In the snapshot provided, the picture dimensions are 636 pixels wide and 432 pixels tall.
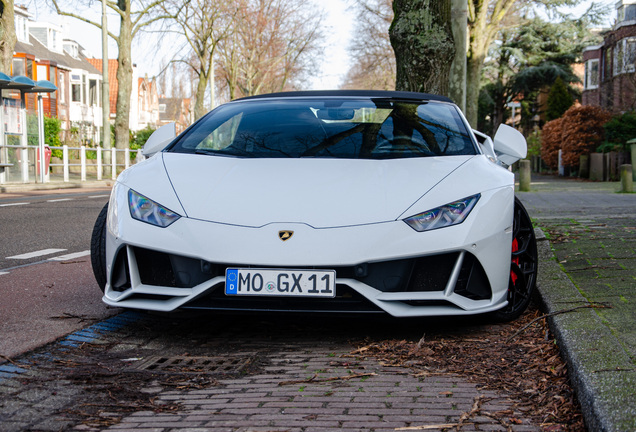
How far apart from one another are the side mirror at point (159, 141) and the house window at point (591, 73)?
46367 millimetres

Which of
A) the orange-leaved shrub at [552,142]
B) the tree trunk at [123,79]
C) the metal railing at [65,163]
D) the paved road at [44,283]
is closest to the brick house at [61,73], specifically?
the tree trunk at [123,79]

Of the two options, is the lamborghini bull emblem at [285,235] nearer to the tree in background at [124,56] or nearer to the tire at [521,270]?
the tire at [521,270]

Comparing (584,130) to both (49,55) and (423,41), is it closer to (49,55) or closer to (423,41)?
(423,41)

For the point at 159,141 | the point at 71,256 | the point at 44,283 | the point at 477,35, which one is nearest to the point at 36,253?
the point at 71,256

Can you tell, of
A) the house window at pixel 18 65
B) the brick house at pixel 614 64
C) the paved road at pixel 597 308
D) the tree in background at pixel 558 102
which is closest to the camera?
the paved road at pixel 597 308

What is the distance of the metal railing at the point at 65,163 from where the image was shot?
856 inches

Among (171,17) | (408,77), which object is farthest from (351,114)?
(171,17)

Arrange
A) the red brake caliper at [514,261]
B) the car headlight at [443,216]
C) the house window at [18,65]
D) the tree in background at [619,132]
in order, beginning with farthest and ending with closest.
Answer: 1. the house window at [18,65]
2. the tree in background at [619,132]
3. the red brake caliper at [514,261]
4. the car headlight at [443,216]

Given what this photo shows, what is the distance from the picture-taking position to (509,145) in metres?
4.95

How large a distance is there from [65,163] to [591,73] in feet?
112

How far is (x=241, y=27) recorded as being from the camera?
145 feet

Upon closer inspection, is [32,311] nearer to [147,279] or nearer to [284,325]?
[147,279]

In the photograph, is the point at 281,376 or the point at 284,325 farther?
the point at 284,325

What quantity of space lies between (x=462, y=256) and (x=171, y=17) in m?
33.5
